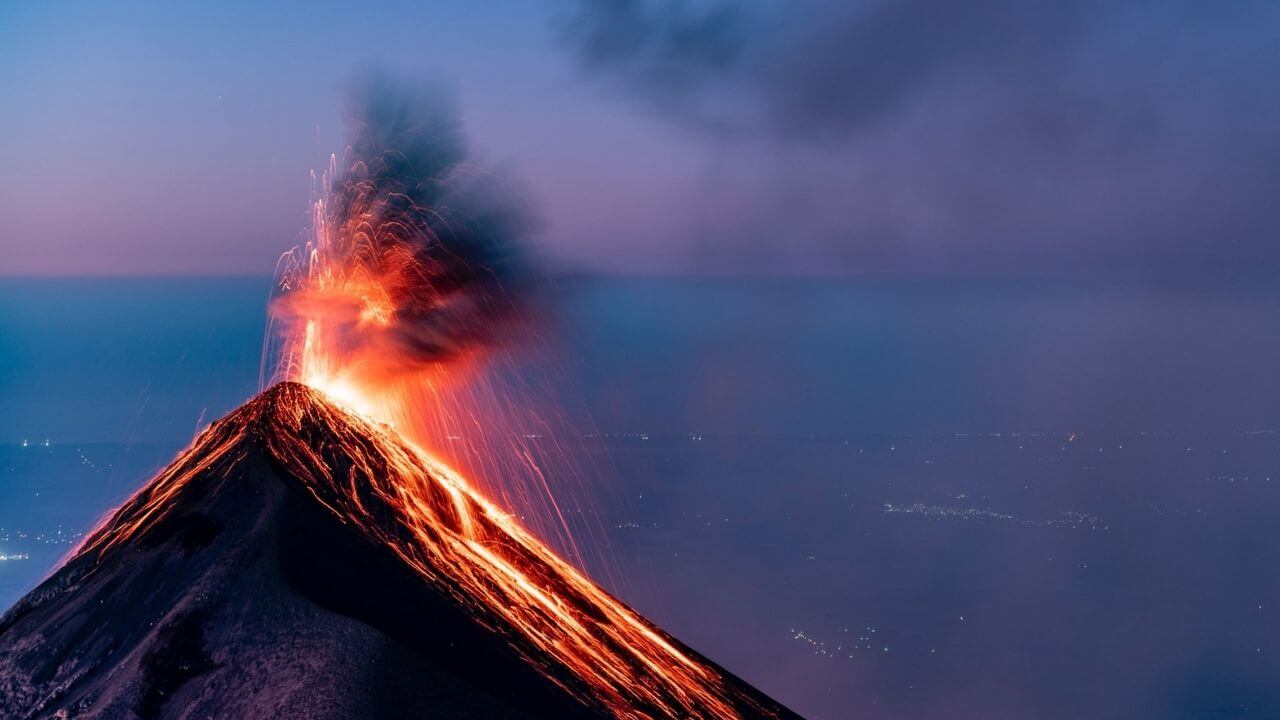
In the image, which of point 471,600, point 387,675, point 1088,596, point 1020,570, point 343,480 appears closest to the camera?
point 387,675

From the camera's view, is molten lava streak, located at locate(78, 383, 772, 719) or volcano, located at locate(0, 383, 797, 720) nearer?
volcano, located at locate(0, 383, 797, 720)

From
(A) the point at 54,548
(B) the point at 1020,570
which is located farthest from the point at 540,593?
(B) the point at 1020,570

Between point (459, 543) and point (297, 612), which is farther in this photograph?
point (459, 543)

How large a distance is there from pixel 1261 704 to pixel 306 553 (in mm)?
145824

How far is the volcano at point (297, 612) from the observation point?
24.1 ft

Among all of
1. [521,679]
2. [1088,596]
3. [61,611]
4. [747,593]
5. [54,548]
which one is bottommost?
[61,611]

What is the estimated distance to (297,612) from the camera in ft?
25.2

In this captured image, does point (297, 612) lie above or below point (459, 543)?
below

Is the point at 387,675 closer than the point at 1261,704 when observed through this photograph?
Yes

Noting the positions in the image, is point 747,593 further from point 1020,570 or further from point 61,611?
point 61,611

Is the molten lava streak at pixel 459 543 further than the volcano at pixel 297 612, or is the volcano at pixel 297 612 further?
the molten lava streak at pixel 459 543

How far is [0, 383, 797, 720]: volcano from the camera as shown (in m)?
7.36

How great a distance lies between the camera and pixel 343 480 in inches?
389

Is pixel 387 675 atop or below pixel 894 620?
below
